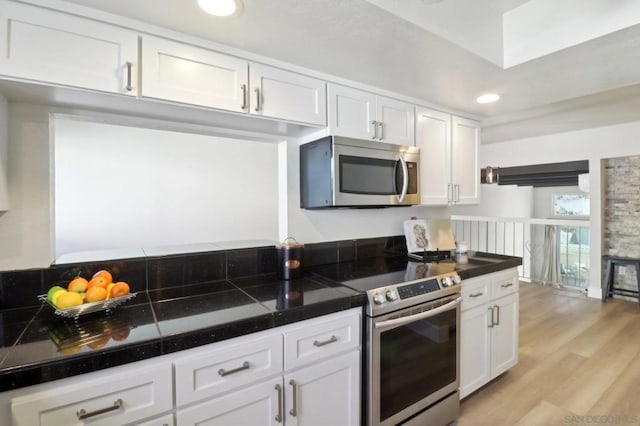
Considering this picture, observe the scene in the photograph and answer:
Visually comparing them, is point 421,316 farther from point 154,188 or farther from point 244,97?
point 154,188

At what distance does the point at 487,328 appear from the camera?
2.25 meters

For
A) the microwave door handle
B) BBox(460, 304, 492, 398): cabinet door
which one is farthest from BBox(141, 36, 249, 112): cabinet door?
BBox(460, 304, 492, 398): cabinet door

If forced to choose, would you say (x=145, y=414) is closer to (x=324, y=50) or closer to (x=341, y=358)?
(x=341, y=358)

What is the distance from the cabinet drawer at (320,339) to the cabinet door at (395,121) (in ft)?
4.24

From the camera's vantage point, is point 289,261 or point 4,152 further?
point 289,261

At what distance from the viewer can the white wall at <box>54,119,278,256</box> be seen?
131 inches

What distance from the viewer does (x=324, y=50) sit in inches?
67.0

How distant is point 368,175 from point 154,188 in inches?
111

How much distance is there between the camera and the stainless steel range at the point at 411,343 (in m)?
1.63

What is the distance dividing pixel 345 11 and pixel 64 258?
194 cm

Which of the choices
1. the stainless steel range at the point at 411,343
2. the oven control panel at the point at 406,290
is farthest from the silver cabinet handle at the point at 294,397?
the oven control panel at the point at 406,290

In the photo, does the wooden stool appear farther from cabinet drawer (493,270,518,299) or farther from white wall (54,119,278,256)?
white wall (54,119,278,256)

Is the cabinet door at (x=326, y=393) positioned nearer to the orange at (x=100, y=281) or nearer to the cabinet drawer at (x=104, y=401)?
the cabinet drawer at (x=104, y=401)

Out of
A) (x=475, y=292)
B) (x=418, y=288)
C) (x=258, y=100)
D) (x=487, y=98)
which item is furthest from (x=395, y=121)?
(x=475, y=292)
